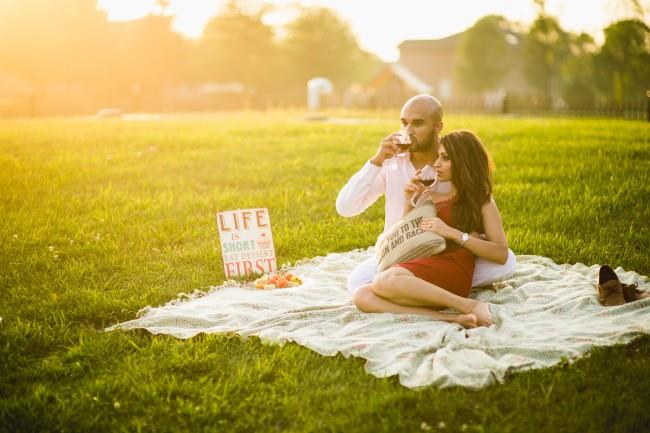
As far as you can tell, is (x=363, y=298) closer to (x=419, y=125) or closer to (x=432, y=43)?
(x=419, y=125)

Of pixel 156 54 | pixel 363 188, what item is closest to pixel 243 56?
pixel 156 54

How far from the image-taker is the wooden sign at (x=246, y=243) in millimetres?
6090

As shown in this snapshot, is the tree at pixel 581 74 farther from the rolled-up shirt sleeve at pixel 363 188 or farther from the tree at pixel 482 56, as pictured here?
the rolled-up shirt sleeve at pixel 363 188

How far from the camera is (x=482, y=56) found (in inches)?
1718

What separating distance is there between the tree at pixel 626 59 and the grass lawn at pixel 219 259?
19700 mm

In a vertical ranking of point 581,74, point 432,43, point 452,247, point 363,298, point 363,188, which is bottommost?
point 363,298

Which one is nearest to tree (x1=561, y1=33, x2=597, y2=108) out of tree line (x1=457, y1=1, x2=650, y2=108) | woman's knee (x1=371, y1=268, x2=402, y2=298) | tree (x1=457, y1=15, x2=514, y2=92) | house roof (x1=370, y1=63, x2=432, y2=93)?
tree line (x1=457, y1=1, x2=650, y2=108)

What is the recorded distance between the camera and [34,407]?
3.57 metres

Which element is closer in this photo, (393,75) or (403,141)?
(403,141)

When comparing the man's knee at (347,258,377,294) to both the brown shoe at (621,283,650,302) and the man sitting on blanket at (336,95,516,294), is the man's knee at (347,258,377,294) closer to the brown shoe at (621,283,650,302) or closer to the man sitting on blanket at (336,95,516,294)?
the man sitting on blanket at (336,95,516,294)

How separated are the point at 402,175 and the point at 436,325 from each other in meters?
1.28

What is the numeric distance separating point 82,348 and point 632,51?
33.7m

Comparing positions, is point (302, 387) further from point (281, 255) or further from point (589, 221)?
point (589, 221)

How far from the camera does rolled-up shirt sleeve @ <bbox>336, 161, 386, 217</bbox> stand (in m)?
5.24
